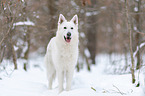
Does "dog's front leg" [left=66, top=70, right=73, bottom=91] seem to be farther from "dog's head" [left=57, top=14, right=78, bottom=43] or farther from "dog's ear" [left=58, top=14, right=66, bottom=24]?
"dog's ear" [left=58, top=14, right=66, bottom=24]

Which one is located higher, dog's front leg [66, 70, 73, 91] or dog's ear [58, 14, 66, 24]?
dog's ear [58, 14, 66, 24]

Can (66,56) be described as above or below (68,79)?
above

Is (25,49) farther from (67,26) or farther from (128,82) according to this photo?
(128,82)

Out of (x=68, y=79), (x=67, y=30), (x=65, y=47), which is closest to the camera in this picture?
(x=67, y=30)

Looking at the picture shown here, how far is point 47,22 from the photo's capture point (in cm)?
677

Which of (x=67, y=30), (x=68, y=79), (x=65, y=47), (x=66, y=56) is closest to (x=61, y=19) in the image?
(x=67, y=30)

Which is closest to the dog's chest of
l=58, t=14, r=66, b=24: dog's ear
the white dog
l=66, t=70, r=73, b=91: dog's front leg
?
the white dog

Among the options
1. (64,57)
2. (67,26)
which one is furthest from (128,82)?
(67,26)

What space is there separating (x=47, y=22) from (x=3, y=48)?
8.59 feet

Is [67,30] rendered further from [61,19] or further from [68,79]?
[68,79]

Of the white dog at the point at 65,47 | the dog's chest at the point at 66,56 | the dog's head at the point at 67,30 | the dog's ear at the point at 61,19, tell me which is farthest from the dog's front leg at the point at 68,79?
the dog's ear at the point at 61,19

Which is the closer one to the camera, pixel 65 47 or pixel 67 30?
pixel 67 30

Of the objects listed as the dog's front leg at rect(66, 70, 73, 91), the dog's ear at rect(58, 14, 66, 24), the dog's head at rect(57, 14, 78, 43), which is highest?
the dog's ear at rect(58, 14, 66, 24)

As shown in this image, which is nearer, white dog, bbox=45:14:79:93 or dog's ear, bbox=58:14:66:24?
white dog, bbox=45:14:79:93
